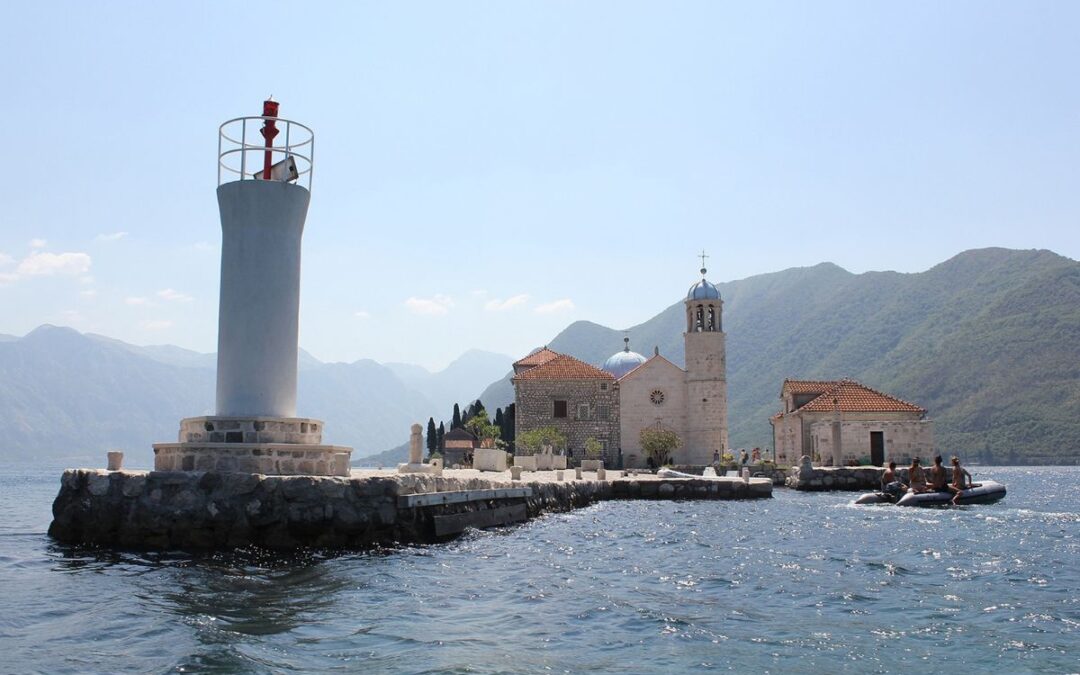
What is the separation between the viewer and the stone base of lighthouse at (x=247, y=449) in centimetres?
1619

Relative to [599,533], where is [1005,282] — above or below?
above

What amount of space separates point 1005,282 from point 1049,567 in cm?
14925

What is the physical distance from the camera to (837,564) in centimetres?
1512

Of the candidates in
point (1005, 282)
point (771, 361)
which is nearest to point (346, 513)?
point (1005, 282)

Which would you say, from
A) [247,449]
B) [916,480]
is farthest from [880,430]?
[247,449]

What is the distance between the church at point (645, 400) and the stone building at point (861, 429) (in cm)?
583

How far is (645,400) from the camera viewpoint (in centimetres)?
5384

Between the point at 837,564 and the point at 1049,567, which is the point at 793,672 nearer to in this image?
the point at 837,564

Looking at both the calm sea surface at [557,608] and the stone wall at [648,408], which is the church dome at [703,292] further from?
the calm sea surface at [557,608]

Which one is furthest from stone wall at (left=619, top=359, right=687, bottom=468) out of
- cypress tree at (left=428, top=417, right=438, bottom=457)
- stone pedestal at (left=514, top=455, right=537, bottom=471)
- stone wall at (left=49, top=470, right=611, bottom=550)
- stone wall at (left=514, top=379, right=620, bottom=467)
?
stone wall at (left=49, top=470, right=611, bottom=550)

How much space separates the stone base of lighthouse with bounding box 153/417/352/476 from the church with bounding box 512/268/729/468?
119 ft

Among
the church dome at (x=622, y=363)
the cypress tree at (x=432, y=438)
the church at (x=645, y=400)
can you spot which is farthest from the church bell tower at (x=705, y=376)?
the cypress tree at (x=432, y=438)

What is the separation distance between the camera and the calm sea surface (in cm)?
851

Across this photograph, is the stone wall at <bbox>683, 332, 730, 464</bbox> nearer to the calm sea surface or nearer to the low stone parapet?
the low stone parapet
